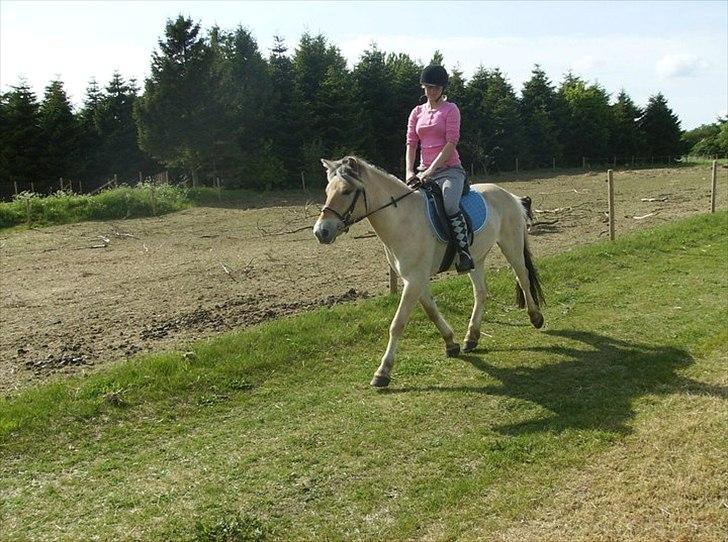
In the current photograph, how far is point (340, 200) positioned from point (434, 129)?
1.68 meters

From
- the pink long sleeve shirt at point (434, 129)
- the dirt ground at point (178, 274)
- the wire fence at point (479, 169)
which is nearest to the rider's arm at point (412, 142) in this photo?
the pink long sleeve shirt at point (434, 129)

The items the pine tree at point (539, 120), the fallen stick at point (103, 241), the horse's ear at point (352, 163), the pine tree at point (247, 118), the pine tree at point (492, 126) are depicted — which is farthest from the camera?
the pine tree at point (539, 120)

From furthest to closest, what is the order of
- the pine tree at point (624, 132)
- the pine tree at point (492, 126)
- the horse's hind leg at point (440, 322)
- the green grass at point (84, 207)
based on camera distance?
the pine tree at point (624, 132), the pine tree at point (492, 126), the green grass at point (84, 207), the horse's hind leg at point (440, 322)

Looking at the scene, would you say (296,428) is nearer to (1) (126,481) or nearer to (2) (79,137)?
(1) (126,481)

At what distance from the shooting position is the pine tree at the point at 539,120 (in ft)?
183

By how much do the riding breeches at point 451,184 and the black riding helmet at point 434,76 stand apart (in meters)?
0.97

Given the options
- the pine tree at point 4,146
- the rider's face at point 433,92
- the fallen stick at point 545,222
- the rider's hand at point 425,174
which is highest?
the pine tree at point 4,146

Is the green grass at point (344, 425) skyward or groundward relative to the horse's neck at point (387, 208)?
groundward

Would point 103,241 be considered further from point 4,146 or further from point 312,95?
point 312,95

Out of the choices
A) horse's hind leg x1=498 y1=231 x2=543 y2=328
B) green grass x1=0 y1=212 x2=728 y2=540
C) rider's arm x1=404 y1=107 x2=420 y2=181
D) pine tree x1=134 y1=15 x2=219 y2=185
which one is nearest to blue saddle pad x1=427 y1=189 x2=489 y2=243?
rider's arm x1=404 y1=107 x2=420 y2=181

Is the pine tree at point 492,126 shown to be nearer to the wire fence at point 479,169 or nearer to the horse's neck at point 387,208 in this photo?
the wire fence at point 479,169

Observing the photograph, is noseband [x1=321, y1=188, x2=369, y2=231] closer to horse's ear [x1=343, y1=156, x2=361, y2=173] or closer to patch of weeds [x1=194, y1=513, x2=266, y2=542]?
horse's ear [x1=343, y1=156, x2=361, y2=173]

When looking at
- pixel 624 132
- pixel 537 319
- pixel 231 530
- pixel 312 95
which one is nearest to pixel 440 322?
pixel 537 319

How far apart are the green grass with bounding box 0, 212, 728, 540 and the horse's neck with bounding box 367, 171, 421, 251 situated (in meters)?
1.56
